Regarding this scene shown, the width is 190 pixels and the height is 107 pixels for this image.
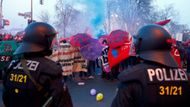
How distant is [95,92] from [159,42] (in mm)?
6966

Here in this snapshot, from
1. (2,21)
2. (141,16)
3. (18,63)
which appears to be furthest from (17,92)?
(141,16)

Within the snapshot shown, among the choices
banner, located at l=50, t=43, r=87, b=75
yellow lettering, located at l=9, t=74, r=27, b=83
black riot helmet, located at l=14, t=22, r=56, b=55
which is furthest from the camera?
banner, located at l=50, t=43, r=87, b=75

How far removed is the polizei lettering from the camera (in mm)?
2457

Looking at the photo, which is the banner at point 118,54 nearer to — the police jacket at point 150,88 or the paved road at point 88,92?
the paved road at point 88,92

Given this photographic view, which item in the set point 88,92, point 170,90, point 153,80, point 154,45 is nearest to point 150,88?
point 153,80

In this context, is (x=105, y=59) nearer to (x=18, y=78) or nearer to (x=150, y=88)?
(x=18, y=78)

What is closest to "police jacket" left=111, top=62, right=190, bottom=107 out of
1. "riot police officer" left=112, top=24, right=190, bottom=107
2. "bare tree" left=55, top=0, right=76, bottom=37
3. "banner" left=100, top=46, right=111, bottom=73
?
"riot police officer" left=112, top=24, right=190, bottom=107

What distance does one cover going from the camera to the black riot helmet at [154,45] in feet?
8.44

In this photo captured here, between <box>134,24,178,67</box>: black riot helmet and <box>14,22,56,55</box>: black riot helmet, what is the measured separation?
34.3 inches

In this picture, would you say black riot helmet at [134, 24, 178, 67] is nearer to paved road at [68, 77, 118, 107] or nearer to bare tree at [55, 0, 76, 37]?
paved road at [68, 77, 118, 107]

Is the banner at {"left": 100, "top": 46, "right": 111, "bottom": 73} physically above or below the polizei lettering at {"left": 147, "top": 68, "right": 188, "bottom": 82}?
below

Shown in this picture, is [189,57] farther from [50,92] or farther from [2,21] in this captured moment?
[2,21]

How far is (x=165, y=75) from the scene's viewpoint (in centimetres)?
249

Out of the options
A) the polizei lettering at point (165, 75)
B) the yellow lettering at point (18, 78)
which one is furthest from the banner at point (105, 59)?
the polizei lettering at point (165, 75)
